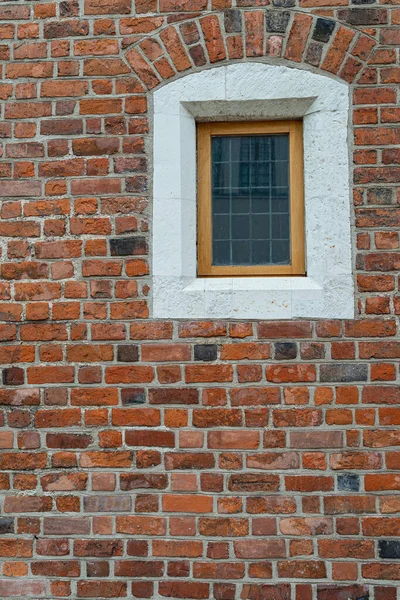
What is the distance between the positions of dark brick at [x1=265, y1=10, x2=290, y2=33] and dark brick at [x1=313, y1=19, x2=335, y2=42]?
0.14 meters

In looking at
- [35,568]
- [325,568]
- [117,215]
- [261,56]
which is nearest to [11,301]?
[117,215]

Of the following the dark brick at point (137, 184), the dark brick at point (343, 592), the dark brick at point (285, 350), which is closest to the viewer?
the dark brick at point (343, 592)

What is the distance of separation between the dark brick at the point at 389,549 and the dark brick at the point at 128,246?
5.55 ft

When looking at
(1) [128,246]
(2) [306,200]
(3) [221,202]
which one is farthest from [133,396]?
(2) [306,200]

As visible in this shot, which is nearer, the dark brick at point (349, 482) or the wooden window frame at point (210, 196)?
the dark brick at point (349, 482)

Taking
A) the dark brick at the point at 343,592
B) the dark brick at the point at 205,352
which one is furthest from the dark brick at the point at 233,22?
the dark brick at the point at 343,592

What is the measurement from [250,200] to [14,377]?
1407 millimetres

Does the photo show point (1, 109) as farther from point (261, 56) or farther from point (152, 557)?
point (152, 557)

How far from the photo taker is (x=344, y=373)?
278 cm

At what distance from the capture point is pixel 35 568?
2.80 meters

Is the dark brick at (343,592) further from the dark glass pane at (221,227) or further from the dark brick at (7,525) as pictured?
the dark glass pane at (221,227)

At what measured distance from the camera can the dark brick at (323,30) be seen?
113 inches

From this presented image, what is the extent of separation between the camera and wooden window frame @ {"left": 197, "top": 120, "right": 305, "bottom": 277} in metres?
2.95

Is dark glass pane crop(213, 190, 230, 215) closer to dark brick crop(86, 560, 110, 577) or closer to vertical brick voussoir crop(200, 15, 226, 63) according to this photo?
vertical brick voussoir crop(200, 15, 226, 63)
